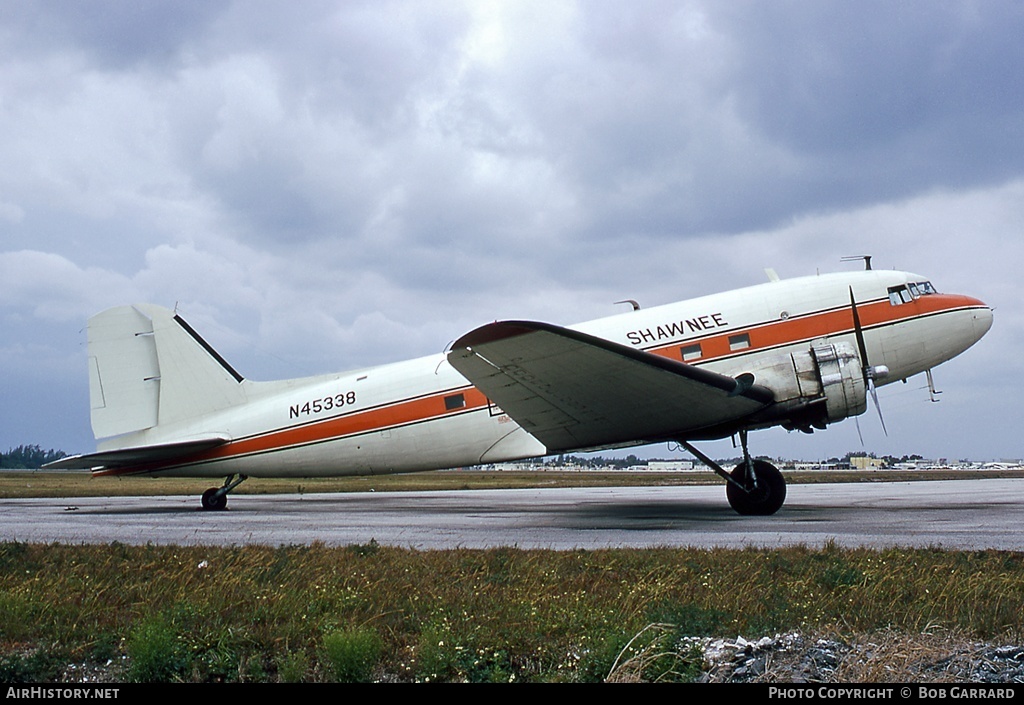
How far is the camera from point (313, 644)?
449cm

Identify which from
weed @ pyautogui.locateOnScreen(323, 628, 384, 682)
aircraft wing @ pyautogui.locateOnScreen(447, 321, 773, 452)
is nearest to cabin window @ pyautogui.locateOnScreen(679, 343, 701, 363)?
aircraft wing @ pyautogui.locateOnScreen(447, 321, 773, 452)

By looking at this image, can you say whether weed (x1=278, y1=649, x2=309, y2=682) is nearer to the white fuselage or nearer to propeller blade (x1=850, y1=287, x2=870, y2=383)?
the white fuselage

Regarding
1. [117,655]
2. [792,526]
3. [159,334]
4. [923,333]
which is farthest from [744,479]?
[159,334]

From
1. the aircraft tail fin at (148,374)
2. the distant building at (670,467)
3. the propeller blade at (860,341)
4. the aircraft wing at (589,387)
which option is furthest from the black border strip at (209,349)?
the distant building at (670,467)

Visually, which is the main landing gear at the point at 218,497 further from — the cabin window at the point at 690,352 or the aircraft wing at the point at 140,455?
the cabin window at the point at 690,352

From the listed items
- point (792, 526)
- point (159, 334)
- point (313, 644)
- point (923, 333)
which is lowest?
point (792, 526)

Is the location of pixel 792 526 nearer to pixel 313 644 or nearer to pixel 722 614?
pixel 722 614

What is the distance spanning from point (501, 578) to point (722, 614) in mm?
2168

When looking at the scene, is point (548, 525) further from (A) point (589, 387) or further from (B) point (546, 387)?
(A) point (589, 387)

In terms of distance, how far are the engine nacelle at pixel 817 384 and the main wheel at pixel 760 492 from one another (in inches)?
37.7

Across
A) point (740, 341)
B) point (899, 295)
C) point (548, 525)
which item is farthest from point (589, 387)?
point (899, 295)

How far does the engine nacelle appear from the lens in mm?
12805

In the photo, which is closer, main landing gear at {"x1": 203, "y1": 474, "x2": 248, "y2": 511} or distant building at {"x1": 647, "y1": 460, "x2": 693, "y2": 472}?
main landing gear at {"x1": 203, "y1": 474, "x2": 248, "y2": 511}

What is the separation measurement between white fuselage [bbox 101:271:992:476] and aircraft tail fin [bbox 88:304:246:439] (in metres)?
0.37
